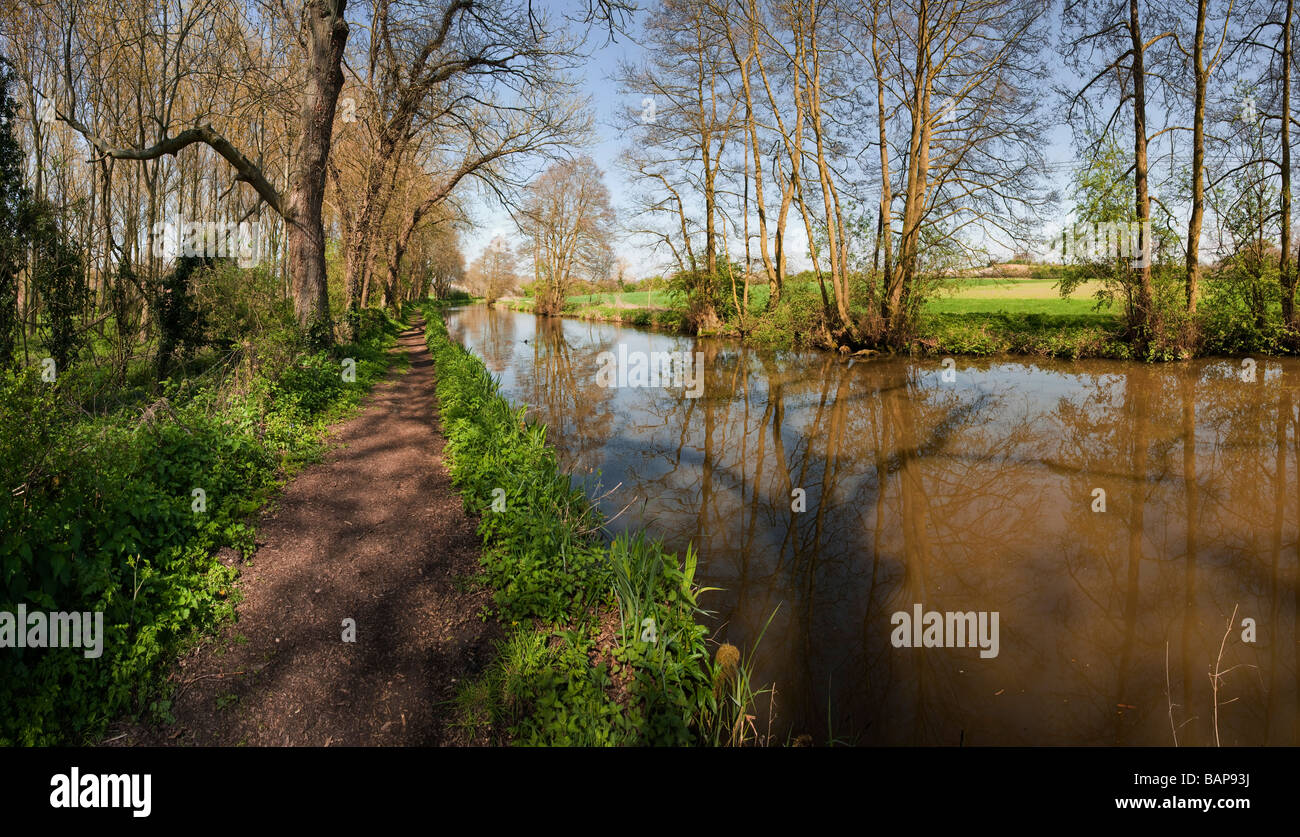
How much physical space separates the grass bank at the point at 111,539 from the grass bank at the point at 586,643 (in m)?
1.73

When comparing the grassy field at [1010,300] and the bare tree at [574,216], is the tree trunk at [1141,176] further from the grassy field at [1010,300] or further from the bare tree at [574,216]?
the bare tree at [574,216]

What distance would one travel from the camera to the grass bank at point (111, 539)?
2807mm

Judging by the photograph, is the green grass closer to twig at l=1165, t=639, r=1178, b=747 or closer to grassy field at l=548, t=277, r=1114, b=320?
grassy field at l=548, t=277, r=1114, b=320

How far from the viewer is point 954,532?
18.1 ft

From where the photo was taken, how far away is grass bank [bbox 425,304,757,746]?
9.32ft

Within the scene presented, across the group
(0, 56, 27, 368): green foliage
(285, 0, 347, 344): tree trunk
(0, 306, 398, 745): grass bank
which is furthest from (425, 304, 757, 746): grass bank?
(285, 0, 347, 344): tree trunk

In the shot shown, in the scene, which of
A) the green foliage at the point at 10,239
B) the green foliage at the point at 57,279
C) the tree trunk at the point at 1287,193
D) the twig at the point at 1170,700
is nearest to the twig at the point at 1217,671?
the twig at the point at 1170,700

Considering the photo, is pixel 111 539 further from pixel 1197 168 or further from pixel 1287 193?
pixel 1287 193

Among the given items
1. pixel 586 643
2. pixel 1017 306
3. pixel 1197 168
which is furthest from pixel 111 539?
pixel 1017 306

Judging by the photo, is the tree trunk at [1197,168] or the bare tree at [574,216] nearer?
the tree trunk at [1197,168]

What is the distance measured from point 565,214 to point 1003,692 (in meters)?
39.7

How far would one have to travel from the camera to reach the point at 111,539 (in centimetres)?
348
